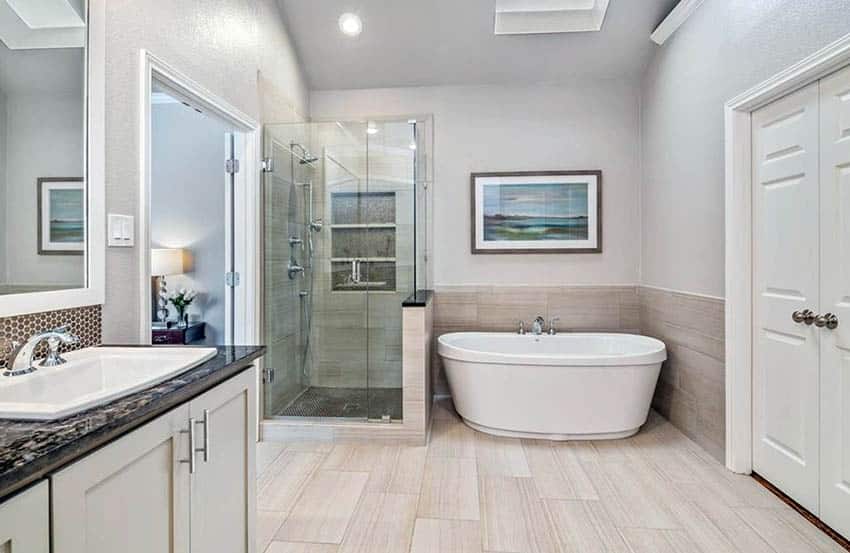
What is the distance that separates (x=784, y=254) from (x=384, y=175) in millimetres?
2339

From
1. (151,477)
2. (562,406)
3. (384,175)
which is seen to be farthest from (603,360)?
(151,477)

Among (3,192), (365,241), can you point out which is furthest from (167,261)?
(3,192)

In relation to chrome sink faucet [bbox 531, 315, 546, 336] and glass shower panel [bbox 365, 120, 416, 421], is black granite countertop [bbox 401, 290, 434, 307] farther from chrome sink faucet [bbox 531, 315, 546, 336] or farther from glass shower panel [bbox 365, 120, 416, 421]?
chrome sink faucet [bbox 531, 315, 546, 336]

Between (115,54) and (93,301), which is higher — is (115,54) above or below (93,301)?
above

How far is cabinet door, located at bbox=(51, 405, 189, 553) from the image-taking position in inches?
34.0

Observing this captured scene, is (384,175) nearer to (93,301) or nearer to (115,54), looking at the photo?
(115,54)

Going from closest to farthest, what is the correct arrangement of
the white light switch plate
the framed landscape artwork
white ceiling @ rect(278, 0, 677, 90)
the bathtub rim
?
the white light switch plate
the bathtub rim
white ceiling @ rect(278, 0, 677, 90)
the framed landscape artwork

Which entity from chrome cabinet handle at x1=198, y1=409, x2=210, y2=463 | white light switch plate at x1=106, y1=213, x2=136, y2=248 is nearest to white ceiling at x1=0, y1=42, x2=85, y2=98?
white light switch plate at x1=106, y1=213, x2=136, y2=248

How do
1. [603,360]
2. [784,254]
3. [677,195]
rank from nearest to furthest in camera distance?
1. [784,254]
2. [603,360]
3. [677,195]

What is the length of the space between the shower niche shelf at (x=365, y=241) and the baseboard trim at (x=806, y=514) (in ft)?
7.72

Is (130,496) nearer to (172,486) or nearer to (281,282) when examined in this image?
(172,486)

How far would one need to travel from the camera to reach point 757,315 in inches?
104

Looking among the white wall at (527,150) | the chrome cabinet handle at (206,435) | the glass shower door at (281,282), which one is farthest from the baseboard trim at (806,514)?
the glass shower door at (281,282)

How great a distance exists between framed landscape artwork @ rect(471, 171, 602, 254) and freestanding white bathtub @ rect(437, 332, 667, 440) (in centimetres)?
119
